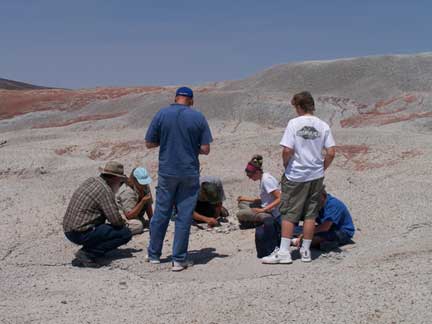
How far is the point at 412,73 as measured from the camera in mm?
25672

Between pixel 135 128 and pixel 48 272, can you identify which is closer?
pixel 48 272

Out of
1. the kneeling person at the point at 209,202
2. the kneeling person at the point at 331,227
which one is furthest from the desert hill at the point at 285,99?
the kneeling person at the point at 331,227

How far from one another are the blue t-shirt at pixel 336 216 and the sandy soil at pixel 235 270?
0.73 ft

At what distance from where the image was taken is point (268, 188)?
278 inches

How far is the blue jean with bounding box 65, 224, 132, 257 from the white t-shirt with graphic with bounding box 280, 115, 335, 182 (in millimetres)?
2033

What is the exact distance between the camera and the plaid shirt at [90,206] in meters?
6.45

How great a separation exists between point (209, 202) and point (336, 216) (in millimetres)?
2276

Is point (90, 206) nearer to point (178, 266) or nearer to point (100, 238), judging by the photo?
point (100, 238)

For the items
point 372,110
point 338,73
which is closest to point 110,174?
point 372,110

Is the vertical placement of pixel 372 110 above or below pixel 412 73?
below

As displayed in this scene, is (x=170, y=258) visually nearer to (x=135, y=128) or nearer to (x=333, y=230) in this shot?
(x=333, y=230)

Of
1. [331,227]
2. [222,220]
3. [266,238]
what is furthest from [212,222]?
[331,227]

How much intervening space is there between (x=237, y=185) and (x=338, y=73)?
16788 millimetres

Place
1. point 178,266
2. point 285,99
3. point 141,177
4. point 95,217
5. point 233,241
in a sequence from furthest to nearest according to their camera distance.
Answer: point 285,99, point 141,177, point 233,241, point 95,217, point 178,266
